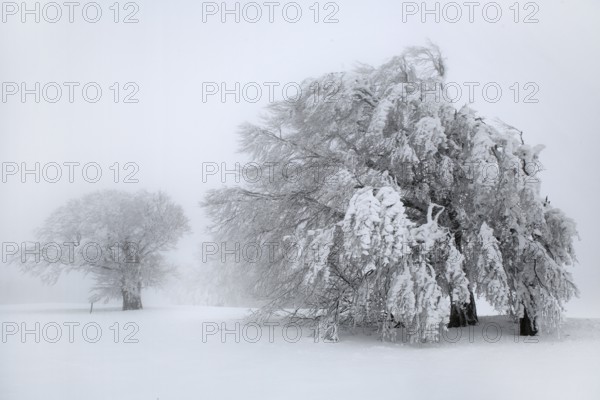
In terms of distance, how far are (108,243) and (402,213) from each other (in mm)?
16241

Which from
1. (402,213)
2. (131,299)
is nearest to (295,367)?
(402,213)

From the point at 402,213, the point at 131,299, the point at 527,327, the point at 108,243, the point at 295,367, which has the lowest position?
the point at 131,299

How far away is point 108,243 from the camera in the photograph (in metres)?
22.1

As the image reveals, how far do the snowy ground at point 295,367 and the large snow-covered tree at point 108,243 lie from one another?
10.1m

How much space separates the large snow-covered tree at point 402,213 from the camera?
10.1 metres

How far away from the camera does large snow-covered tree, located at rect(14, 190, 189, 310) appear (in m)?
22.1

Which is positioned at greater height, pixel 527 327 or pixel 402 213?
pixel 402 213

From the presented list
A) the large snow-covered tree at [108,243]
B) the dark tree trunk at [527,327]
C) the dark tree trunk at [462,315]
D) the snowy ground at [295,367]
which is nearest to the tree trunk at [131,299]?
the large snow-covered tree at [108,243]

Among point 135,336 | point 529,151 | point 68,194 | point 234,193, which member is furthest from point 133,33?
point 68,194

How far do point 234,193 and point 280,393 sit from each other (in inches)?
326

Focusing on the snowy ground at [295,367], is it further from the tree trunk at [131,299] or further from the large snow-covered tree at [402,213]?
the tree trunk at [131,299]

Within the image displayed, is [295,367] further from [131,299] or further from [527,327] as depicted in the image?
[131,299]

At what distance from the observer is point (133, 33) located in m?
13.7

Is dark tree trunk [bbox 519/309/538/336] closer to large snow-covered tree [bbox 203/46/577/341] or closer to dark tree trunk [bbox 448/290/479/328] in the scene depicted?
large snow-covered tree [bbox 203/46/577/341]
